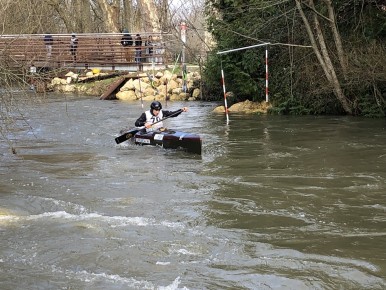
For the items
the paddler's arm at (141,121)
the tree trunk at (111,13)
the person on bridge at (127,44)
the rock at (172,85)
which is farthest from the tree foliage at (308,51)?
the tree trunk at (111,13)

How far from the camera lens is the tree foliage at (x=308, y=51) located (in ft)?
52.3

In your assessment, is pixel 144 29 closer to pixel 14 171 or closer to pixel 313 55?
pixel 313 55

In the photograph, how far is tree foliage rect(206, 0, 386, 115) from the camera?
52.3 feet

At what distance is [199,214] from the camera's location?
24.3 feet

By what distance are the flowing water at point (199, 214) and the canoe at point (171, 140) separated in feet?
0.59

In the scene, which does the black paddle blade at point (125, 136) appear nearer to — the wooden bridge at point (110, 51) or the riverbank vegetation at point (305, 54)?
the riverbank vegetation at point (305, 54)

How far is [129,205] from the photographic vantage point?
788cm

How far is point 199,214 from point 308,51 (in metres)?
11.5

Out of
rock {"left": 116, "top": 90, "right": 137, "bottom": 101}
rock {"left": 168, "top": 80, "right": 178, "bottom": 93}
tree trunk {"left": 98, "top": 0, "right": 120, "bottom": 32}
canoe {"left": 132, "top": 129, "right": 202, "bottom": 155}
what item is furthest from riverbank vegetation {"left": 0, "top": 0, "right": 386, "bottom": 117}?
tree trunk {"left": 98, "top": 0, "right": 120, "bottom": 32}

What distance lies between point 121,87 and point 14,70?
20469 millimetres

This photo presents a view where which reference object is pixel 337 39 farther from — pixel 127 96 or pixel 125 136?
pixel 127 96

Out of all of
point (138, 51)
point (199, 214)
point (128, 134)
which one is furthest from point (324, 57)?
point (138, 51)

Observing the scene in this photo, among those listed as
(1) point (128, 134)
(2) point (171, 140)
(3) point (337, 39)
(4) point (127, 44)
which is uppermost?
(4) point (127, 44)

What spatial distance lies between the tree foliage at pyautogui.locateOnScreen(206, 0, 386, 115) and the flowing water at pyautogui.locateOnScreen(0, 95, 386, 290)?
3105 millimetres
